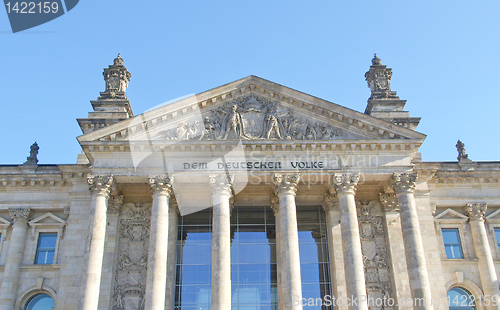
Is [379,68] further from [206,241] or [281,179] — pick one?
[206,241]

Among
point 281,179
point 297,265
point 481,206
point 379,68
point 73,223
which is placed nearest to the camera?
point 297,265

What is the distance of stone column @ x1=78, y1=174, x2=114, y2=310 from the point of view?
23891 mm

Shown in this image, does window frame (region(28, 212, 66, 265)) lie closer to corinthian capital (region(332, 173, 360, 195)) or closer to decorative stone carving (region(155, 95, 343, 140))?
decorative stone carving (region(155, 95, 343, 140))

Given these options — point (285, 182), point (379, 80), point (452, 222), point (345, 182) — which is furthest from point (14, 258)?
point (452, 222)

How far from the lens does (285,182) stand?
26.6 meters

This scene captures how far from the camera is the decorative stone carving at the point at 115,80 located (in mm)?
32906

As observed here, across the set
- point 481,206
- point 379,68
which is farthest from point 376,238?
point 379,68

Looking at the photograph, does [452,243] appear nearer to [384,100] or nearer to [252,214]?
[384,100]

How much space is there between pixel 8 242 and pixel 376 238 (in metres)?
21.2

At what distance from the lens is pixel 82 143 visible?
2647 centimetres

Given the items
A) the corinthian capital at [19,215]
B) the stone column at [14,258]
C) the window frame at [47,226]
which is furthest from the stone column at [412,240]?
the stone column at [14,258]

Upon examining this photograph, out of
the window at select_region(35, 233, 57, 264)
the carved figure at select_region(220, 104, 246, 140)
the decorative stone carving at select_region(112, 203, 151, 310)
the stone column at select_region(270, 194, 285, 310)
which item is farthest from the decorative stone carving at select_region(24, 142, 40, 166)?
Answer: the stone column at select_region(270, 194, 285, 310)

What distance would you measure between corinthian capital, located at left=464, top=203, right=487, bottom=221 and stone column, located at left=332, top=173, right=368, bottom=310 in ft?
27.6

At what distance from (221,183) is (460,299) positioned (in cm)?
1518
